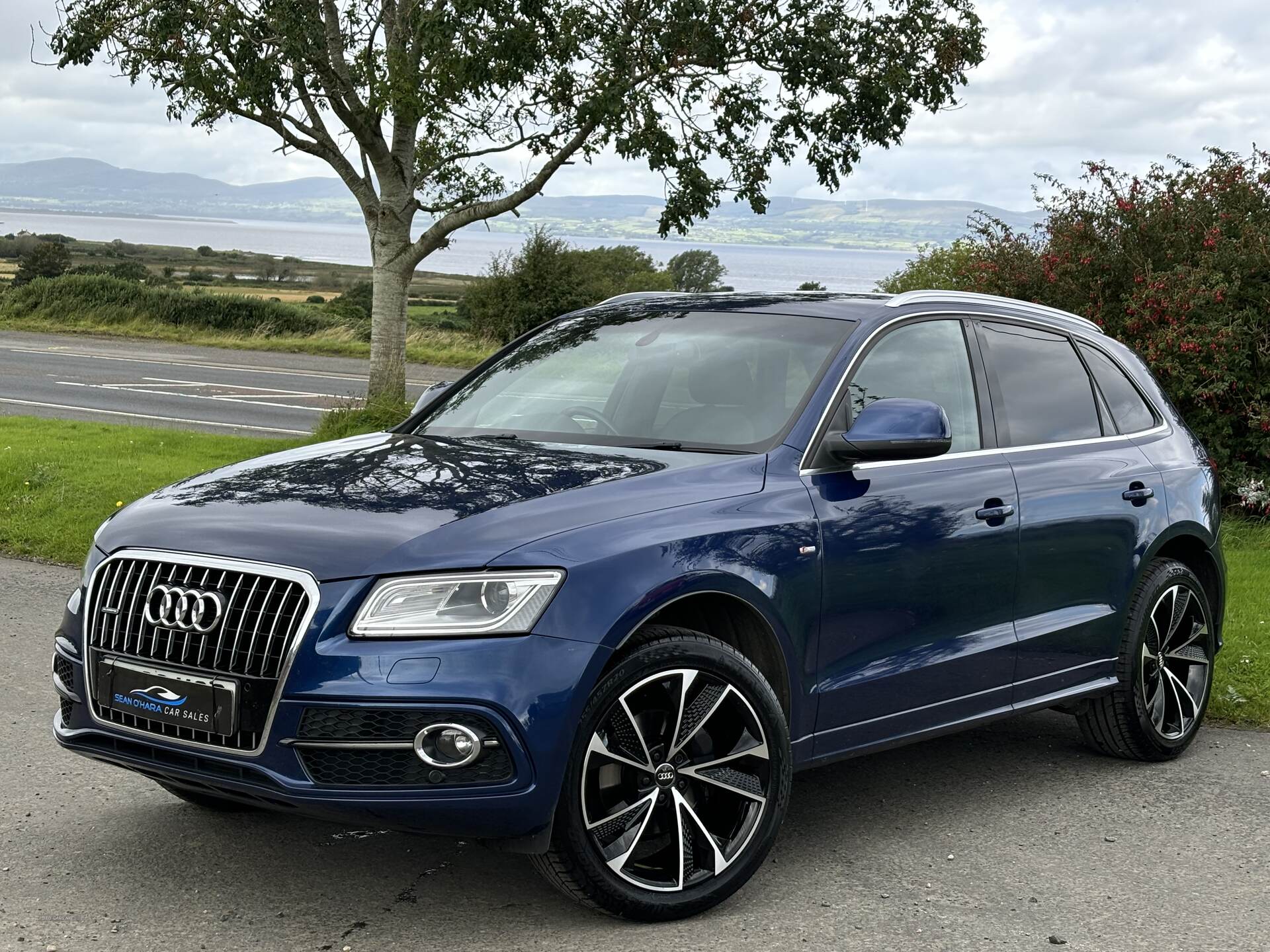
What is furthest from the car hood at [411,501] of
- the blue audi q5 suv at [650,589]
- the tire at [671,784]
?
the tire at [671,784]

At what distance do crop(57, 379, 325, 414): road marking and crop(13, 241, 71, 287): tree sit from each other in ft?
98.8

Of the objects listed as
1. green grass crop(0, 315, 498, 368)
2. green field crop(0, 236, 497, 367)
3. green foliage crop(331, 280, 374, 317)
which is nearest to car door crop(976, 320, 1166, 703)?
green field crop(0, 236, 497, 367)

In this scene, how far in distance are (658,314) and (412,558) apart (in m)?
2.14

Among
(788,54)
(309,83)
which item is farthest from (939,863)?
(309,83)

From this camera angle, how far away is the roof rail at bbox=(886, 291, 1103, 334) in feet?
17.9

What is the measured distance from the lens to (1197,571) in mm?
6516

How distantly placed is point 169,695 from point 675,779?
1.36 m

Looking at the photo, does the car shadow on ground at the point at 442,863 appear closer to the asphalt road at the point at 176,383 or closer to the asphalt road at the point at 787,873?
the asphalt road at the point at 787,873

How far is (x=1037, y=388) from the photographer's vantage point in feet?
19.0

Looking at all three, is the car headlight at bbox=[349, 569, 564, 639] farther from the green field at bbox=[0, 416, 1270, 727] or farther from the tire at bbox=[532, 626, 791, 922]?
the green field at bbox=[0, 416, 1270, 727]

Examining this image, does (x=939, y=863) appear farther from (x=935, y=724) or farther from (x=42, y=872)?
(x=42, y=872)

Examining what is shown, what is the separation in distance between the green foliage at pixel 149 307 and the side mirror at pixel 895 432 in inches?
1407

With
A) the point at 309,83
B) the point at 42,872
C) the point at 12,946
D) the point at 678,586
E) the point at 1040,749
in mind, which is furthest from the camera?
the point at 309,83

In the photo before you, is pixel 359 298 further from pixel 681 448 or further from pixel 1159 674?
pixel 681 448
